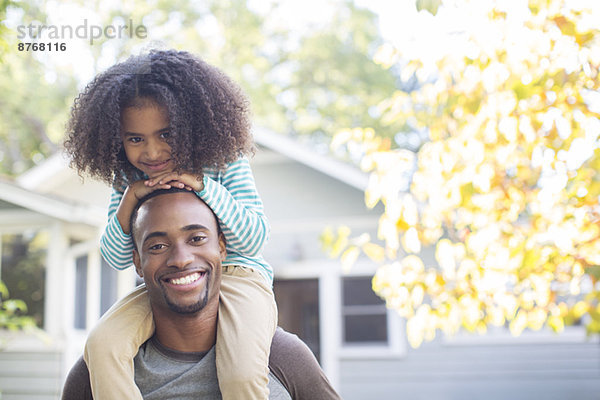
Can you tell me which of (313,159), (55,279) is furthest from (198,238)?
(313,159)

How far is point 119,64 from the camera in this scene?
200cm

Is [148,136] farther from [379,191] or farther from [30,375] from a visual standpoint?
[30,375]

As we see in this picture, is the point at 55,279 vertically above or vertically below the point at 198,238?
above

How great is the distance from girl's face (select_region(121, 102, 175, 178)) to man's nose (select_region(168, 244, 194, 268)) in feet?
0.73

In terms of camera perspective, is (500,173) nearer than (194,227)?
No

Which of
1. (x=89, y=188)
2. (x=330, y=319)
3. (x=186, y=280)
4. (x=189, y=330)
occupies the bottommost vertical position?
(x=189, y=330)

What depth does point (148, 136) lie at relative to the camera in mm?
1902

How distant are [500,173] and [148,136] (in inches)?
82.0

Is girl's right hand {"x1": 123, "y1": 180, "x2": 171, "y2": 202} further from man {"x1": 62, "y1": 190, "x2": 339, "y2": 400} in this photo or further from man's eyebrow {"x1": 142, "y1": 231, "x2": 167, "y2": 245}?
man's eyebrow {"x1": 142, "y1": 231, "x2": 167, "y2": 245}

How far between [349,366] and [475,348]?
5.71 feet

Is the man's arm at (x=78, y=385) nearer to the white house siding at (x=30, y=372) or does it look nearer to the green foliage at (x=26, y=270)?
the white house siding at (x=30, y=372)

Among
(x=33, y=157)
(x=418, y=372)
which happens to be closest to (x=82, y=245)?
(x=418, y=372)

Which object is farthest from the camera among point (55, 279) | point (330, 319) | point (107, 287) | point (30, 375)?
point (330, 319)

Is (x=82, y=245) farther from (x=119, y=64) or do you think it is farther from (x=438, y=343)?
(x=119, y=64)
